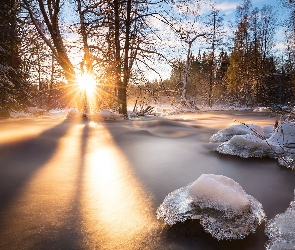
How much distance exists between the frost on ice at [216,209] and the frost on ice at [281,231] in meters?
0.09

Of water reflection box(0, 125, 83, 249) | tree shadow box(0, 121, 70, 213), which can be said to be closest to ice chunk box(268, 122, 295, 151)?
water reflection box(0, 125, 83, 249)

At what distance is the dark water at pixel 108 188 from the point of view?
5.61 feet

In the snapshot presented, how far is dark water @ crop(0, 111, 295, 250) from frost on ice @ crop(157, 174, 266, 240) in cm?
6

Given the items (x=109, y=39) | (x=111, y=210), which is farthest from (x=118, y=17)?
(x=111, y=210)

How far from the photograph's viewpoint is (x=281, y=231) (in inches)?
68.7

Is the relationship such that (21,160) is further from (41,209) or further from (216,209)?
(216,209)

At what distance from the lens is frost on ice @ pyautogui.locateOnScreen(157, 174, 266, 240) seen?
1.77m

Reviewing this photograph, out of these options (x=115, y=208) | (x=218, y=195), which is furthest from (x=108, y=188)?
(x=218, y=195)

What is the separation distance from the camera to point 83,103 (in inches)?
467

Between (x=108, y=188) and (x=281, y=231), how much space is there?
5.10 ft

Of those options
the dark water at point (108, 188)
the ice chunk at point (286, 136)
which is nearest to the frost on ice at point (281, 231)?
the dark water at point (108, 188)

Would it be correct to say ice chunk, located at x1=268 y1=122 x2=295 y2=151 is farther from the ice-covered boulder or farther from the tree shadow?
the tree shadow

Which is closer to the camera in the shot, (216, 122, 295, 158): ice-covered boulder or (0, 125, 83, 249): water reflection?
(0, 125, 83, 249): water reflection

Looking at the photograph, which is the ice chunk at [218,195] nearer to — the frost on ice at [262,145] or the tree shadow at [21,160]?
the tree shadow at [21,160]
